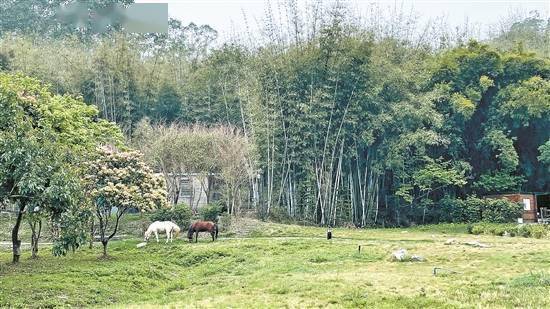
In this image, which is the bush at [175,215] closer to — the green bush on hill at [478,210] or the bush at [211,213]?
the bush at [211,213]

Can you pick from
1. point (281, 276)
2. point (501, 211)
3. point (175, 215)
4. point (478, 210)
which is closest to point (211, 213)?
point (175, 215)

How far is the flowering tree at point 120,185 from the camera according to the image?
59.2 feet

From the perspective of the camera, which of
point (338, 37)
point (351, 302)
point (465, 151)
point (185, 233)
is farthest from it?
point (465, 151)

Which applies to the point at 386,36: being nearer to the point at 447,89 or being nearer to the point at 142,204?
the point at 447,89

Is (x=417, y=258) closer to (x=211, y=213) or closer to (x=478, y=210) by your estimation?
(x=211, y=213)

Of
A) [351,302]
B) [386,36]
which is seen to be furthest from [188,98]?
[351,302]

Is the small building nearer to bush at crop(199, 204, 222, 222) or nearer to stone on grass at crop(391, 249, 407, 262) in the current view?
bush at crop(199, 204, 222, 222)

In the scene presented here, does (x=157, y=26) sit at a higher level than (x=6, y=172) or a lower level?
higher

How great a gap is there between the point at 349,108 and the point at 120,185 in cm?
1438

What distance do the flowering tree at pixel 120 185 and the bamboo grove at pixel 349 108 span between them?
9.59 m

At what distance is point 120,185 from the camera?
18297mm

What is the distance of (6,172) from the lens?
11.1 meters

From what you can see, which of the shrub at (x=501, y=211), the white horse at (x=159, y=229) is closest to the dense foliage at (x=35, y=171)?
the white horse at (x=159, y=229)

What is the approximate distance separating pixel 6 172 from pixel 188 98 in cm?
2398
